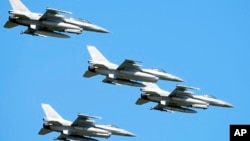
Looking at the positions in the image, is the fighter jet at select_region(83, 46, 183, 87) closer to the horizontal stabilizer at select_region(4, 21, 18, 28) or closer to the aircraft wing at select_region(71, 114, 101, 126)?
the aircraft wing at select_region(71, 114, 101, 126)

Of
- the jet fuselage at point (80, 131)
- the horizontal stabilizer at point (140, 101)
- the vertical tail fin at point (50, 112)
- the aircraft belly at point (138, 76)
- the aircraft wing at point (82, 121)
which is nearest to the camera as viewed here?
the aircraft belly at point (138, 76)

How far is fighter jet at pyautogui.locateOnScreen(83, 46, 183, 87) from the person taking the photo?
114312 millimetres

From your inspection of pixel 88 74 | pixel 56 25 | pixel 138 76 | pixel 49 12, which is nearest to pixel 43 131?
pixel 88 74

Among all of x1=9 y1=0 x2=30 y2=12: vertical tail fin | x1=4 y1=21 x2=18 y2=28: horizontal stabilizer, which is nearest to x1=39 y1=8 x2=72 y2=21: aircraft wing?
x1=9 y1=0 x2=30 y2=12: vertical tail fin

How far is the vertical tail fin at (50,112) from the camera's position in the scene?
118 meters

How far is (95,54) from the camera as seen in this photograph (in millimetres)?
119750

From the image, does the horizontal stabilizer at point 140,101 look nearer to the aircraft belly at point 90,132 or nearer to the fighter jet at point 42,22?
the aircraft belly at point 90,132

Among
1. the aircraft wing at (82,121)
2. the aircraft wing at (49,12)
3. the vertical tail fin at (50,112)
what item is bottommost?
the aircraft wing at (82,121)

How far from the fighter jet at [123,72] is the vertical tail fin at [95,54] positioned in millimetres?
619

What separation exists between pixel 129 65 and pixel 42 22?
38.9ft

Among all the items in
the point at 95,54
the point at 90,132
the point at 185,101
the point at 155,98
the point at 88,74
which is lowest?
the point at 90,132

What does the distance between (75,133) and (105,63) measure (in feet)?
30.5

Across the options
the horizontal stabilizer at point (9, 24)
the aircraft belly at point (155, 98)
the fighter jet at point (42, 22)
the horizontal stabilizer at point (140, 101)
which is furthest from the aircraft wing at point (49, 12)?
the horizontal stabilizer at point (140, 101)

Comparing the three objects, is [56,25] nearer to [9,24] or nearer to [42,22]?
[42,22]
